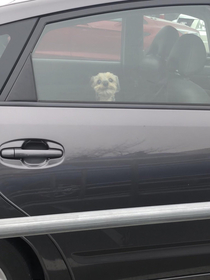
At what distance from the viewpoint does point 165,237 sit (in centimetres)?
157

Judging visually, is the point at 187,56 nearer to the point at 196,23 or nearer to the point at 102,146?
the point at 196,23

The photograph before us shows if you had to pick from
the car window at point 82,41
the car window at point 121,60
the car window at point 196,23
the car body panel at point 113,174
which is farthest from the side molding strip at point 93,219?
the car window at point 196,23

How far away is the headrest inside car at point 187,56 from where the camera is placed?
1723mm

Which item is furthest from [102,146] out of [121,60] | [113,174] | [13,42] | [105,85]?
[13,42]

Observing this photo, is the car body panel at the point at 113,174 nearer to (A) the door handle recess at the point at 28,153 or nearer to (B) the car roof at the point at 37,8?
(A) the door handle recess at the point at 28,153

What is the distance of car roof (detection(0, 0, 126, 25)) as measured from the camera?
5.09ft

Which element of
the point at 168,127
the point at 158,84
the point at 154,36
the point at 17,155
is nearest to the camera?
the point at 17,155

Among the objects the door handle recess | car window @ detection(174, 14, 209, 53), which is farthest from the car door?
car window @ detection(174, 14, 209, 53)

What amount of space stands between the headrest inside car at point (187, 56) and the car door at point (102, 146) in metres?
0.09

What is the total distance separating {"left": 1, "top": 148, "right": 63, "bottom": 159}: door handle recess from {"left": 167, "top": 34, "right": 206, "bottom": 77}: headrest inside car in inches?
26.1

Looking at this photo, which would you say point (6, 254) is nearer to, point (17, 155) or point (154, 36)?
point (17, 155)

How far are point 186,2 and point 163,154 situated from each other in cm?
71

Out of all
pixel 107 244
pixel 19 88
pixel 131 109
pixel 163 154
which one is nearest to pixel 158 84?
pixel 131 109

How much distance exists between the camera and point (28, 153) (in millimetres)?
1453
